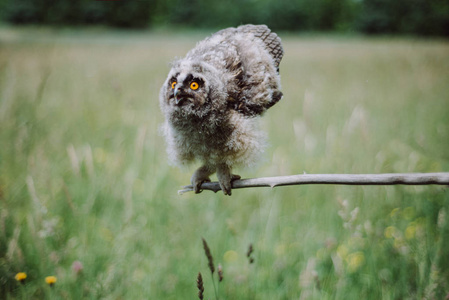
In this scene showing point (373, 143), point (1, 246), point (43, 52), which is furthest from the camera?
point (43, 52)

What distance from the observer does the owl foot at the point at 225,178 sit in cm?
130

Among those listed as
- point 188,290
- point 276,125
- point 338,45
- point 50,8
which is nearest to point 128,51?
point 50,8

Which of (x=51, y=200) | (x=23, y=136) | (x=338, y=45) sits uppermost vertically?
(x=338, y=45)

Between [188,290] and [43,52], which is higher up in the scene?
[43,52]

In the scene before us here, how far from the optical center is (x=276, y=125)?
12.6 ft

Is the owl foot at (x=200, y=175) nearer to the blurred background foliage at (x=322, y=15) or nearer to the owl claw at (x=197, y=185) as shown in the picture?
the owl claw at (x=197, y=185)

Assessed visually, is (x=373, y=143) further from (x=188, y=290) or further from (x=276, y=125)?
(x=188, y=290)

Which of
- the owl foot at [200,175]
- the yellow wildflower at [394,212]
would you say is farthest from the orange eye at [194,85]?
the yellow wildflower at [394,212]

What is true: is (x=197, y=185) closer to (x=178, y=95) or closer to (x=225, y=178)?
(x=225, y=178)

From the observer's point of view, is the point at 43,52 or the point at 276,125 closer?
the point at 276,125

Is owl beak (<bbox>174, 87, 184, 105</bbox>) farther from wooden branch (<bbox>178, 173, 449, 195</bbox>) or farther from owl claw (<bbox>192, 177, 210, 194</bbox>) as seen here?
owl claw (<bbox>192, 177, 210, 194</bbox>)

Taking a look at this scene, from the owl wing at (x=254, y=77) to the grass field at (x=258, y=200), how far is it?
0.18 m

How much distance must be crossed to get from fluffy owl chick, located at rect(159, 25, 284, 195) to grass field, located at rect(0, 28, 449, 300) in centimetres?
19

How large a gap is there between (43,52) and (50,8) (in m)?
0.67
